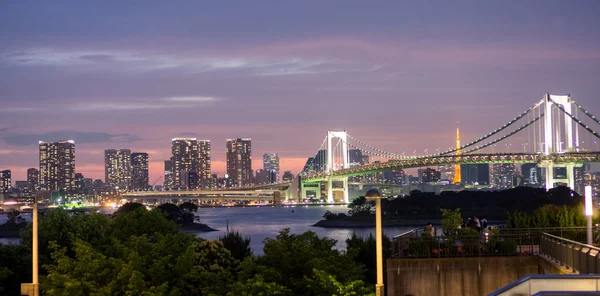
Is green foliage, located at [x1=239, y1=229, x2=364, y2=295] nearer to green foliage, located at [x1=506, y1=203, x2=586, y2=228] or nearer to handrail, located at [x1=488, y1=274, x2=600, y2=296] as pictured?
green foliage, located at [x1=506, y1=203, x2=586, y2=228]

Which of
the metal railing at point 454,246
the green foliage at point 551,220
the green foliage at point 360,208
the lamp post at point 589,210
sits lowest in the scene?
the green foliage at point 360,208

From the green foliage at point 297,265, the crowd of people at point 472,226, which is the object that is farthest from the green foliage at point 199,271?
the crowd of people at point 472,226

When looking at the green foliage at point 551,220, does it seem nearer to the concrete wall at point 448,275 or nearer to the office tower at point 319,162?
the concrete wall at point 448,275

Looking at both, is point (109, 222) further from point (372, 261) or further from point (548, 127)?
Answer: point (548, 127)

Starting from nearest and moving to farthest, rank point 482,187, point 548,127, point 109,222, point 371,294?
point 371,294 < point 109,222 < point 548,127 < point 482,187

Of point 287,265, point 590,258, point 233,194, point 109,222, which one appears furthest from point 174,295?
point 233,194

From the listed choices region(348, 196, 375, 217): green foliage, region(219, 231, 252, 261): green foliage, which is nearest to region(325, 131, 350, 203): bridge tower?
region(348, 196, 375, 217): green foliage
